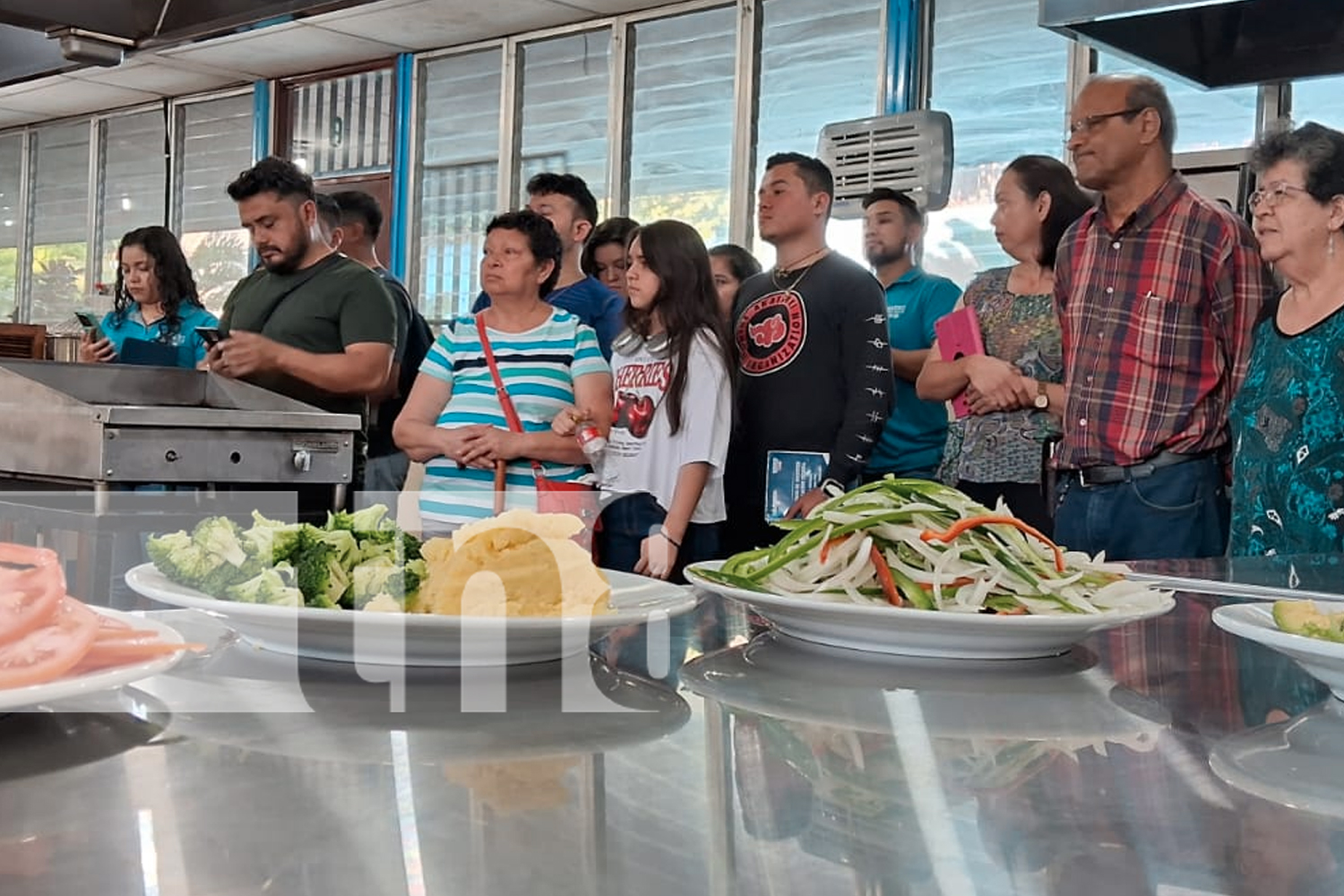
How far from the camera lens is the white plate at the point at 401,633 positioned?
656mm

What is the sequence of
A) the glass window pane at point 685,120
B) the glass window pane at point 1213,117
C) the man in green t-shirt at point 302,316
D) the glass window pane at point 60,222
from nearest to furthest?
1. the man in green t-shirt at point 302,316
2. the glass window pane at point 1213,117
3. the glass window pane at point 685,120
4. the glass window pane at point 60,222

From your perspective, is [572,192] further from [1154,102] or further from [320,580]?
[320,580]

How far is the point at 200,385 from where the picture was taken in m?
3.32

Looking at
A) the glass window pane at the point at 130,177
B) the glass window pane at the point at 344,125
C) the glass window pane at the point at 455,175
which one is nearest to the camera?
the glass window pane at the point at 455,175

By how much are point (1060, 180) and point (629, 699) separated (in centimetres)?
264

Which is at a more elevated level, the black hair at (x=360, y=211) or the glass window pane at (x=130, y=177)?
the glass window pane at (x=130, y=177)

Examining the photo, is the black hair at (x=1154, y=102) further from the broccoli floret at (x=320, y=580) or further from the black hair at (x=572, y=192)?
the broccoli floret at (x=320, y=580)

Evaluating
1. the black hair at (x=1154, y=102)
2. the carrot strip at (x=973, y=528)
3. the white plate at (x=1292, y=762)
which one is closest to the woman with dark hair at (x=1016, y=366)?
the black hair at (x=1154, y=102)

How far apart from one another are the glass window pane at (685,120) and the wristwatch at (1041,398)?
319cm

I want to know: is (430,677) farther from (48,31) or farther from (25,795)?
(48,31)

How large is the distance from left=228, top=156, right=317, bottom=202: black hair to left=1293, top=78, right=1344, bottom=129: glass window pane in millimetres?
2957

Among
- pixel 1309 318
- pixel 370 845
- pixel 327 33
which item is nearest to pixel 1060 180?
pixel 1309 318

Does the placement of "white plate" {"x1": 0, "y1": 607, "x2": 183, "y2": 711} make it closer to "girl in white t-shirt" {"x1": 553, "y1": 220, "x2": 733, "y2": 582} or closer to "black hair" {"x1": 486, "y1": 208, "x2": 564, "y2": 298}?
"girl in white t-shirt" {"x1": 553, "y1": 220, "x2": 733, "y2": 582}

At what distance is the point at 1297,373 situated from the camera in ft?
6.77
